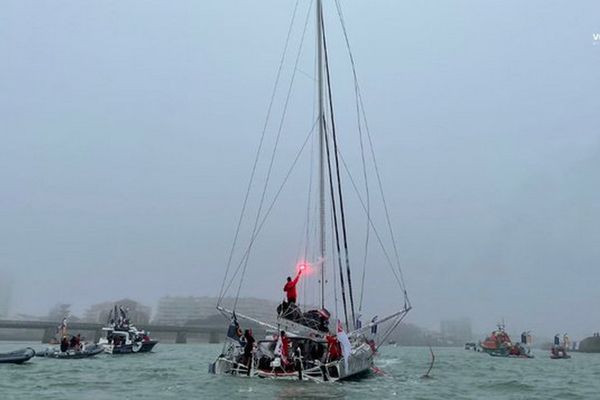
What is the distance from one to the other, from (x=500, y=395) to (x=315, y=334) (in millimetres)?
9921

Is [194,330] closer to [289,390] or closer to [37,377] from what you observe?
[37,377]

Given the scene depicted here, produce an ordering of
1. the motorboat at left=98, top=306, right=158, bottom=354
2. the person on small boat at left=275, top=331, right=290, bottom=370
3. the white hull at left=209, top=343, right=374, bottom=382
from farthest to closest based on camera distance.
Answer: the motorboat at left=98, top=306, right=158, bottom=354 → the person on small boat at left=275, top=331, right=290, bottom=370 → the white hull at left=209, top=343, right=374, bottom=382

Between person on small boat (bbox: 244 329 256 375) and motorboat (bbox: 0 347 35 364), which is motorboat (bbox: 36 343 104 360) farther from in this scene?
person on small boat (bbox: 244 329 256 375)

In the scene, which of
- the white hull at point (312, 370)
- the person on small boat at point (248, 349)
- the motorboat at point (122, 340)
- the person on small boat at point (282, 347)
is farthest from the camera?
the motorboat at point (122, 340)

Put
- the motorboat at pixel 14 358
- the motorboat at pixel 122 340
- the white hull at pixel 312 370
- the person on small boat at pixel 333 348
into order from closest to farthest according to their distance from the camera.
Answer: the white hull at pixel 312 370, the person on small boat at pixel 333 348, the motorboat at pixel 14 358, the motorboat at pixel 122 340

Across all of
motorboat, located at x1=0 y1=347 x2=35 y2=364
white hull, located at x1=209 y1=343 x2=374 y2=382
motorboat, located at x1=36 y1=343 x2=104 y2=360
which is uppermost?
→ white hull, located at x1=209 y1=343 x2=374 y2=382

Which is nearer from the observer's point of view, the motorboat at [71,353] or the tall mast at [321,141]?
the tall mast at [321,141]

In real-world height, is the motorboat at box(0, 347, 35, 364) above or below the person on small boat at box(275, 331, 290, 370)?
below

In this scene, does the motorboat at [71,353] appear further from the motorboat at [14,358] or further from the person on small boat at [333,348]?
the person on small boat at [333,348]

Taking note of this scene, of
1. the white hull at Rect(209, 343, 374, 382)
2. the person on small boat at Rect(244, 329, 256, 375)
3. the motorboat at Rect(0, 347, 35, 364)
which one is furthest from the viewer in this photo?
the motorboat at Rect(0, 347, 35, 364)

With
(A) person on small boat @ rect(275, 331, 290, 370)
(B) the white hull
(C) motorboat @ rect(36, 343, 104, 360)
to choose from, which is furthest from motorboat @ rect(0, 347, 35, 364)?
(A) person on small boat @ rect(275, 331, 290, 370)

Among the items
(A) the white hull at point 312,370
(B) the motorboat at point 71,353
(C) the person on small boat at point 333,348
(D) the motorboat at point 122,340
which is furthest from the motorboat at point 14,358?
(C) the person on small boat at point 333,348

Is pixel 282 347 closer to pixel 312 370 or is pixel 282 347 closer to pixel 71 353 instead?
pixel 312 370

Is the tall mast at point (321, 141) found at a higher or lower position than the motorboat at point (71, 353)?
higher
